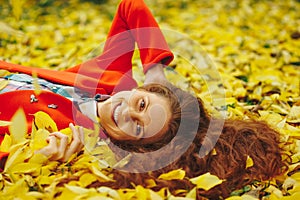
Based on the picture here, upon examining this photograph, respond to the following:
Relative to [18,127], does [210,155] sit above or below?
below

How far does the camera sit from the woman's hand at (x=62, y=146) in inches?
58.6

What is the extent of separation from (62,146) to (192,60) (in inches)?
56.0

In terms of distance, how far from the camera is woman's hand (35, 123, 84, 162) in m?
1.49

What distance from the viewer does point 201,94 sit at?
89.4 inches

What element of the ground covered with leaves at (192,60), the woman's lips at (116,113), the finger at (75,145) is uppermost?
the woman's lips at (116,113)

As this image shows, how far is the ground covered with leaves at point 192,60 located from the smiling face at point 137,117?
3.6 inches

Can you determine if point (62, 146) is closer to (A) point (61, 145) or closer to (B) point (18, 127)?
(A) point (61, 145)

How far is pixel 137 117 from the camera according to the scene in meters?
1.57

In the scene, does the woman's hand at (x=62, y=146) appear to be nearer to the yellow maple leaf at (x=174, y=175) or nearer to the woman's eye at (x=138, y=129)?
the woman's eye at (x=138, y=129)

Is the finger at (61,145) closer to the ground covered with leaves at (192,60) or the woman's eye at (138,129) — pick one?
the ground covered with leaves at (192,60)

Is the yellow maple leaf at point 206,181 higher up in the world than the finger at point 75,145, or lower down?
lower down

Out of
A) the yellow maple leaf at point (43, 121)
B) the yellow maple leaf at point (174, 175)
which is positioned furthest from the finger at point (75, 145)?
the yellow maple leaf at point (174, 175)

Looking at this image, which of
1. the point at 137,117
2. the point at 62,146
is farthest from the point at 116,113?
the point at 62,146

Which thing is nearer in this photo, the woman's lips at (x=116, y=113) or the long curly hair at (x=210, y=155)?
the long curly hair at (x=210, y=155)
